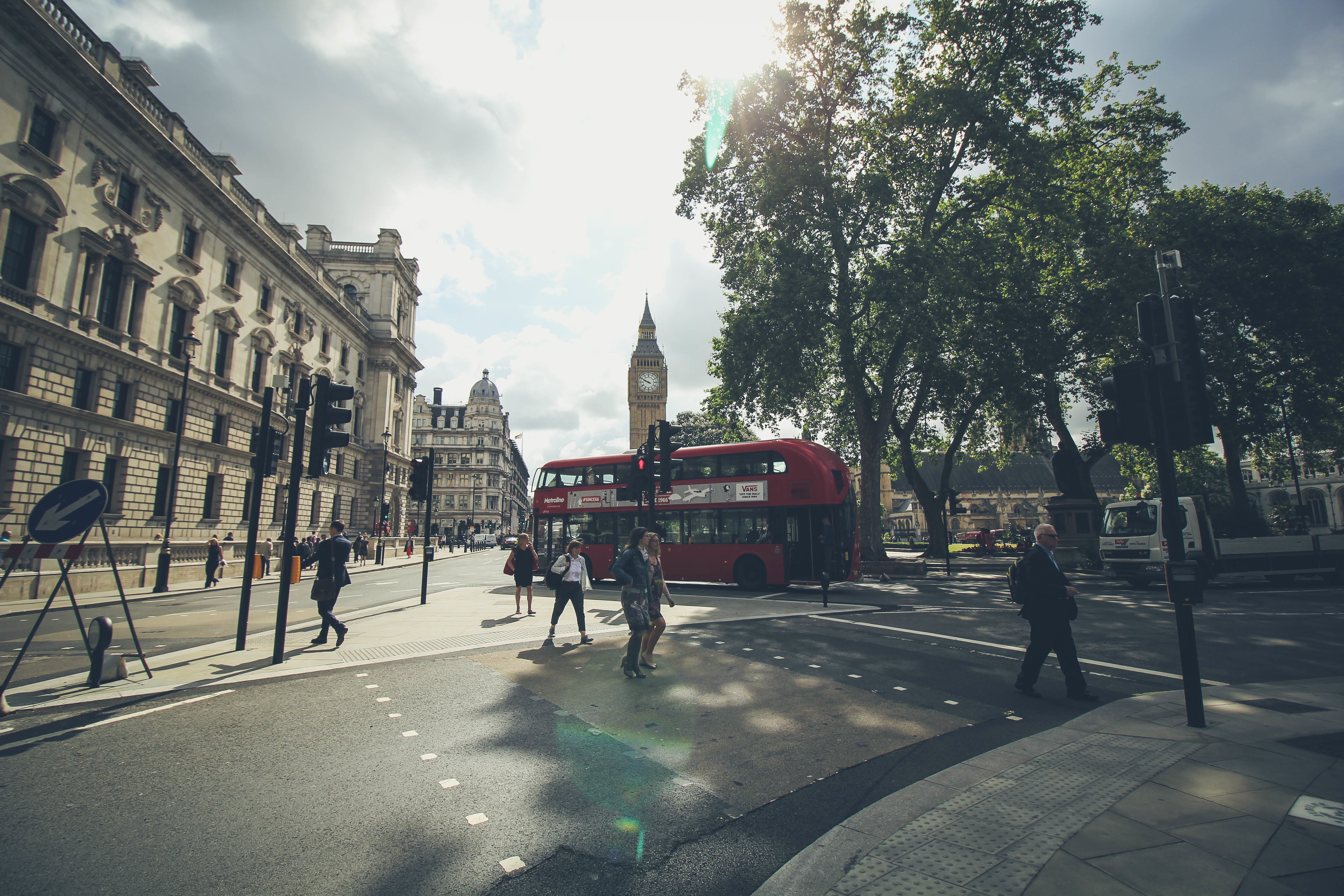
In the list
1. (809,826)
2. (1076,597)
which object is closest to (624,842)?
(809,826)

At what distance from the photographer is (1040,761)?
4172mm

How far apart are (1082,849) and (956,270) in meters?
21.5

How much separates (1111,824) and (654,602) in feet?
16.4

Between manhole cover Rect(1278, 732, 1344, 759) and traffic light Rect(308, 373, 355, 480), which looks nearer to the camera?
manhole cover Rect(1278, 732, 1344, 759)

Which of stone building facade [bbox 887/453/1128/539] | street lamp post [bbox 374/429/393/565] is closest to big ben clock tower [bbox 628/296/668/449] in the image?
stone building facade [bbox 887/453/1128/539]

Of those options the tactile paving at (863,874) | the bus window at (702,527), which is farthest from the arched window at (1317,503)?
the tactile paving at (863,874)

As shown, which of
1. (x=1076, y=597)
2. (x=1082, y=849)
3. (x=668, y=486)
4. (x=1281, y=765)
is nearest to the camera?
(x=1082, y=849)

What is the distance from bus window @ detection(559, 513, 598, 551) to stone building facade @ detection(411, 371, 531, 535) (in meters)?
67.1

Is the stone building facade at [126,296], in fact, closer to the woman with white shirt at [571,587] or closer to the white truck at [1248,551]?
the woman with white shirt at [571,587]

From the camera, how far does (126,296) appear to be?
76.5 ft

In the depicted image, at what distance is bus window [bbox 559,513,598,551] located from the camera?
19.0 meters

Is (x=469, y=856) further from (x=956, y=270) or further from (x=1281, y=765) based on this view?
(x=956, y=270)

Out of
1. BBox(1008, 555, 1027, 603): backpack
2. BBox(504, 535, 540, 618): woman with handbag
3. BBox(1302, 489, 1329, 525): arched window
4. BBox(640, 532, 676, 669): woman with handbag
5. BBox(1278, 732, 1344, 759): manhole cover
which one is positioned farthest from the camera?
BBox(1302, 489, 1329, 525): arched window

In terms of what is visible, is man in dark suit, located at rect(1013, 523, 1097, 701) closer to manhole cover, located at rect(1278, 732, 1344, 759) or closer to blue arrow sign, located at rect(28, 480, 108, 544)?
manhole cover, located at rect(1278, 732, 1344, 759)
